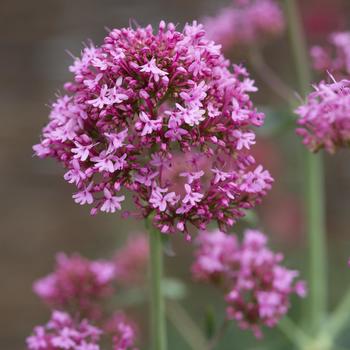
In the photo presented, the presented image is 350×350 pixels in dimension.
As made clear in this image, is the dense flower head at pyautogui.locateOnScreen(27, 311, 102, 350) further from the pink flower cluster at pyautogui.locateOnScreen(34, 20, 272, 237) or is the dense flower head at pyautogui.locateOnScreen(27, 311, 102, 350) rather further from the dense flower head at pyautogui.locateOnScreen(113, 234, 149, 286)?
the dense flower head at pyautogui.locateOnScreen(113, 234, 149, 286)

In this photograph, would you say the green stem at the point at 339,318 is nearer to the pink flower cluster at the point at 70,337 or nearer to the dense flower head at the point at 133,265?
the dense flower head at the point at 133,265

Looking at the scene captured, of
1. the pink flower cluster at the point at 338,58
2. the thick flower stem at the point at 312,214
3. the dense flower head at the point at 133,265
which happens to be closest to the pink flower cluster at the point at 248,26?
the thick flower stem at the point at 312,214

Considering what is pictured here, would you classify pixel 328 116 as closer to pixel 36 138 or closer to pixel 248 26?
pixel 248 26

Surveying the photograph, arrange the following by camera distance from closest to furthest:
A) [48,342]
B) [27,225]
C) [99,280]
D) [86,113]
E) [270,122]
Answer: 1. [86,113]
2. [48,342]
3. [99,280]
4. [270,122]
5. [27,225]

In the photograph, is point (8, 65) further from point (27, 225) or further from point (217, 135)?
point (217, 135)

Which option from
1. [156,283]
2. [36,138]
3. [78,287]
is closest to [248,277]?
[156,283]

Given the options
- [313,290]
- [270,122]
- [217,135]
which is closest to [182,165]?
[217,135]

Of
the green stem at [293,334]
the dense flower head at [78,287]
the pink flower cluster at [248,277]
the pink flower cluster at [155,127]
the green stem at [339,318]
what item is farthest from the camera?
the green stem at [339,318]

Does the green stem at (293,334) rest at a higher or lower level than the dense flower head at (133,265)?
lower
